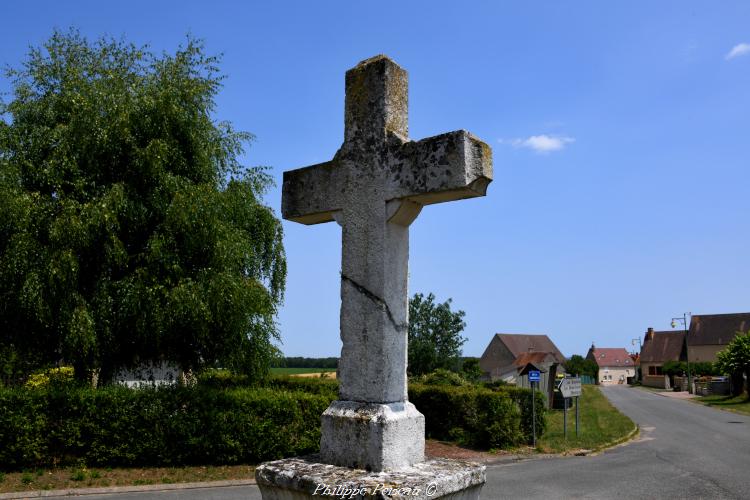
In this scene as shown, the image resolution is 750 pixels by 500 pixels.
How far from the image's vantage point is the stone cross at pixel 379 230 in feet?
9.91

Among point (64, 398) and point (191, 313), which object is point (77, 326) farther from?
point (191, 313)

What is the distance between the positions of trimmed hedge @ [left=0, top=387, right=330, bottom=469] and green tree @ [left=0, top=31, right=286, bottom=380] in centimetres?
119

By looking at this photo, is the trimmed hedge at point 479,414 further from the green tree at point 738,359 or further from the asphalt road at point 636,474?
the green tree at point 738,359

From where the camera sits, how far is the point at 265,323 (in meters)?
14.1

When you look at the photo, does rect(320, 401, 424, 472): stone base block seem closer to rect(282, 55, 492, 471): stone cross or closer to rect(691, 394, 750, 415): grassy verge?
rect(282, 55, 492, 471): stone cross

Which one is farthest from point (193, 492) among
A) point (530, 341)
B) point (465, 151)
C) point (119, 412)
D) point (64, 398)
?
point (530, 341)

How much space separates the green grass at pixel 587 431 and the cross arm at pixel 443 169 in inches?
533

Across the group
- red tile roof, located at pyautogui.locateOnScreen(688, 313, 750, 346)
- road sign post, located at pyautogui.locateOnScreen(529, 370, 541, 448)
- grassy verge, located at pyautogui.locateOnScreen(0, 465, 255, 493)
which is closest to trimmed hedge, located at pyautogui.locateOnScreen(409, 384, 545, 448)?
road sign post, located at pyautogui.locateOnScreen(529, 370, 541, 448)

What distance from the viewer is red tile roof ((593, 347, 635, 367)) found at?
322ft

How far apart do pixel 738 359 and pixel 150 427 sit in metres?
34.4

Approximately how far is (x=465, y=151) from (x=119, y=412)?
399 inches

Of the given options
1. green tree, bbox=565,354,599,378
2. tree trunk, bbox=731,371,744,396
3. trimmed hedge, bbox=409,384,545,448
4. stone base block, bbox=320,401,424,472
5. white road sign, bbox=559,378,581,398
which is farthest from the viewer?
green tree, bbox=565,354,599,378

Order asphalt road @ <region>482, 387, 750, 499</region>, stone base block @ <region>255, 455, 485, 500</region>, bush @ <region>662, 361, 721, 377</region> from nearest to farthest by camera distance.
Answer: stone base block @ <region>255, 455, 485, 500</region>, asphalt road @ <region>482, 387, 750, 499</region>, bush @ <region>662, 361, 721, 377</region>

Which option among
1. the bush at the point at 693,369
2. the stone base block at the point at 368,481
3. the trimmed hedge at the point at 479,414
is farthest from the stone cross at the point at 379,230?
the bush at the point at 693,369
